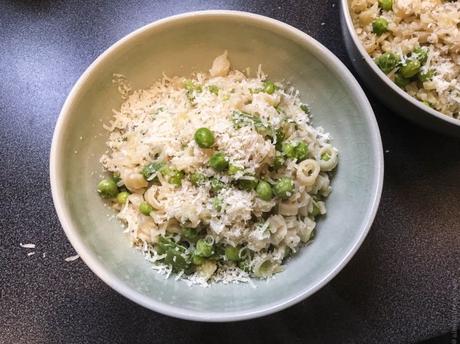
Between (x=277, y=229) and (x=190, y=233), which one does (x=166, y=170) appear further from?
(x=277, y=229)

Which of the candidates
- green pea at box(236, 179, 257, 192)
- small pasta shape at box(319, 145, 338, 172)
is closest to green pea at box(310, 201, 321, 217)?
small pasta shape at box(319, 145, 338, 172)

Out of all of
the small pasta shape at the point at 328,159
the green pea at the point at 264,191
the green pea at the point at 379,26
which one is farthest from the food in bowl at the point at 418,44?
the green pea at the point at 264,191

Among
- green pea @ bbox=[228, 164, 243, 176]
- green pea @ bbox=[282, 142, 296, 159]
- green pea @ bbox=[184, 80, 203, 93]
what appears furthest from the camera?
green pea @ bbox=[184, 80, 203, 93]

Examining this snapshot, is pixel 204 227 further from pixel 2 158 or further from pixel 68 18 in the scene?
pixel 68 18

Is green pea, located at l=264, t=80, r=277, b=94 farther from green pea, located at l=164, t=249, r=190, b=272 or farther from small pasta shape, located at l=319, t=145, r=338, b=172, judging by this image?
green pea, located at l=164, t=249, r=190, b=272

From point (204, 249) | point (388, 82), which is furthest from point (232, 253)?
point (388, 82)

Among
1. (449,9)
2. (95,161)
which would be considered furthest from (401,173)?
(95,161)
